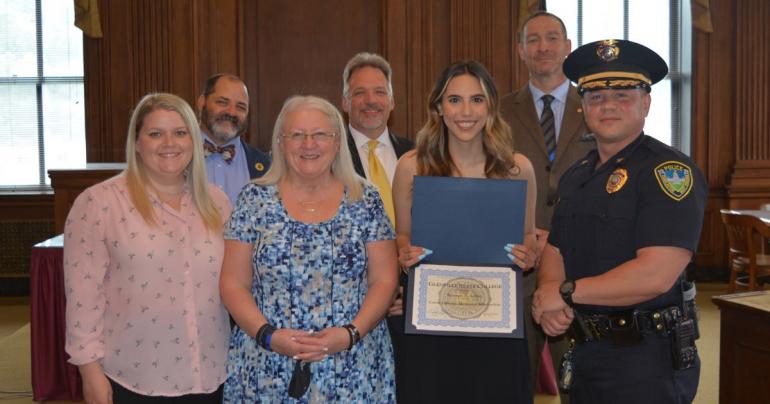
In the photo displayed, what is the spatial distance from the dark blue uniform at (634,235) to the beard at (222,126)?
1.95 meters

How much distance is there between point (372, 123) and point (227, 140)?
76 centimetres

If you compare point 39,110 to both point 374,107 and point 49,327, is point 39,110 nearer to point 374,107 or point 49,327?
point 49,327

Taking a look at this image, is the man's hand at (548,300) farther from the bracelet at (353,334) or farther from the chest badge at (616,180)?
the bracelet at (353,334)

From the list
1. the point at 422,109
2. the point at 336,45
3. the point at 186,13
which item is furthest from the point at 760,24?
the point at 186,13

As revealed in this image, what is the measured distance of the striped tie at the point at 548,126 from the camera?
11.4ft

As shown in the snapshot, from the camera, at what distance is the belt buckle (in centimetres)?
236

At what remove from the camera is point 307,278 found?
8.14 ft

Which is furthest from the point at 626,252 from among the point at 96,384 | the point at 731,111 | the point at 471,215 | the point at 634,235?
the point at 731,111

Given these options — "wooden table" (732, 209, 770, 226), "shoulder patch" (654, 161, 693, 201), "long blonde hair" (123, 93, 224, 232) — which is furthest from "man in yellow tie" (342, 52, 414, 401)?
"wooden table" (732, 209, 770, 226)

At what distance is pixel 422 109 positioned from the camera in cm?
797

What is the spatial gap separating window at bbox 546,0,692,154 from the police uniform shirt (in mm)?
6839

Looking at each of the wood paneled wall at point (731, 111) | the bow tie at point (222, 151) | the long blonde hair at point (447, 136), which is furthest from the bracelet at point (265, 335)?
the wood paneled wall at point (731, 111)

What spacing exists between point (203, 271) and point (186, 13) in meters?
5.83

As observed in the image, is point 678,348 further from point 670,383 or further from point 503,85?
point 503,85
